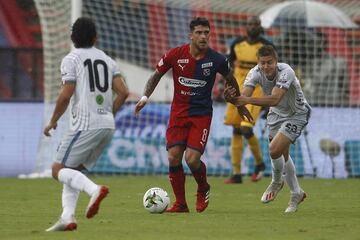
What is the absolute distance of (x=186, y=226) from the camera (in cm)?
1019

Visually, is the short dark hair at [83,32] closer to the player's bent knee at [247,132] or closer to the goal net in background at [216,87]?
the player's bent knee at [247,132]

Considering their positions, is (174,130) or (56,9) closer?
(174,130)

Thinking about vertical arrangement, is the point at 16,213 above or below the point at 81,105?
below

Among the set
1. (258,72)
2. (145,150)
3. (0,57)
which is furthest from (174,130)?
(0,57)

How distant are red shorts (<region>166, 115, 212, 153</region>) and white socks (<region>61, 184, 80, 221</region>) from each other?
230cm

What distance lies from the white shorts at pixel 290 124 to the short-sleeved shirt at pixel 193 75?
84 centimetres

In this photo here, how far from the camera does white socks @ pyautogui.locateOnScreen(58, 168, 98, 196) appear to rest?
9.62m

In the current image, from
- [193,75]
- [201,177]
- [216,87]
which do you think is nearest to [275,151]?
[201,177]

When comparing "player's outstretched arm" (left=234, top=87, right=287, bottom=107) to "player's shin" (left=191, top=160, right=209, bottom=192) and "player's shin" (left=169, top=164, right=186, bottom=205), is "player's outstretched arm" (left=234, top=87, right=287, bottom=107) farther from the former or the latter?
"player's shin" (left=169, top=164, right=186, bottom=205)

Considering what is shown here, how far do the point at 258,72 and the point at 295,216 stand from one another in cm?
177

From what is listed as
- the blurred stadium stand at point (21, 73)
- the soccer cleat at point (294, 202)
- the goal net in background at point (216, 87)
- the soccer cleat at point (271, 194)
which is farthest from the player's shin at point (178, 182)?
the blurred stadium stand at point (21, 73)

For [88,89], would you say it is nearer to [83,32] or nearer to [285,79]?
[83,32]

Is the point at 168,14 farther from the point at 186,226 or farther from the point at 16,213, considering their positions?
the point at 186,226

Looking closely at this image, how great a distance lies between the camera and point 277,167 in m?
12.4
